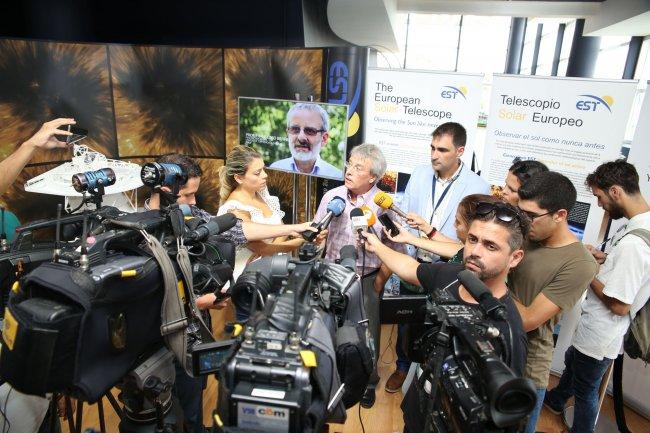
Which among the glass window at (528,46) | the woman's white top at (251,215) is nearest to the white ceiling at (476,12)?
the glass window at (528,46)

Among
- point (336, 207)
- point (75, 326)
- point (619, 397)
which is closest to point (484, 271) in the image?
point (336, 207)

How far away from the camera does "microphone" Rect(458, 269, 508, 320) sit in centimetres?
104

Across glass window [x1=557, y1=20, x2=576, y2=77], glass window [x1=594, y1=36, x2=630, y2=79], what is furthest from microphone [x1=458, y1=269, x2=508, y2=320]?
glass window [x1=557, y1=20, x2=576, y2=77]

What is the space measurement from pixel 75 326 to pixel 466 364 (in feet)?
3.31

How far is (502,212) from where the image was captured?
5.17ft

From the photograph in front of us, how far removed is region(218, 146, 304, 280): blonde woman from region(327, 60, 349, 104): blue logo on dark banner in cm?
142

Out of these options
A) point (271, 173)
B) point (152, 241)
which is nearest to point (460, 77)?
point (271, 173)

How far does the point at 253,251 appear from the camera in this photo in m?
2.62

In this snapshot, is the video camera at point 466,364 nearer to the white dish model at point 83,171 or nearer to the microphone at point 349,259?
the microphone at point 349,259

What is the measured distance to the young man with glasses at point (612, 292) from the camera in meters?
1.93

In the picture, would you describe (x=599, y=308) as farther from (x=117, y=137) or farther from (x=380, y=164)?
(x=117, y=137)

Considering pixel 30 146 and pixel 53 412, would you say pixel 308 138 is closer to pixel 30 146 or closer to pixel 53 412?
pixel 30 146

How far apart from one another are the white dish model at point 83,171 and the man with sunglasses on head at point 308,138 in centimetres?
138

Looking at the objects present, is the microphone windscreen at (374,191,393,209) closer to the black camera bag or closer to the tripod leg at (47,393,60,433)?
the black camera bag
